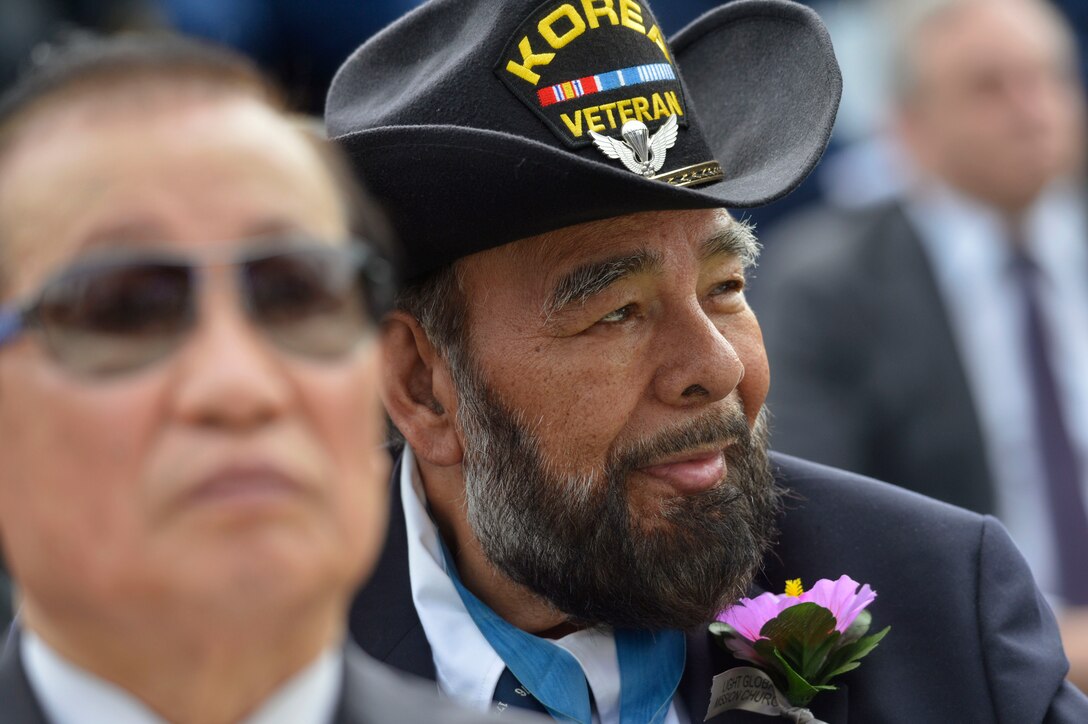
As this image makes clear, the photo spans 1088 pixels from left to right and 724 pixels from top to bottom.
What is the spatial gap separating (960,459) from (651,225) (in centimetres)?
282

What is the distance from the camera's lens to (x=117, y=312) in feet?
5.88

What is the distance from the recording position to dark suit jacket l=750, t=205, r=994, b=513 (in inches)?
220

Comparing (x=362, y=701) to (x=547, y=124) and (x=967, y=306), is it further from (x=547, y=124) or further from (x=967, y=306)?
(x=967, y=306)

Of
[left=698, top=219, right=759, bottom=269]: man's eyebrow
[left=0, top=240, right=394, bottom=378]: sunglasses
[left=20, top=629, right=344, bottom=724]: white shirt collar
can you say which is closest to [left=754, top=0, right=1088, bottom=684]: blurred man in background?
[left=698, top=219, right=759, bottom=269]: man's eyebrow

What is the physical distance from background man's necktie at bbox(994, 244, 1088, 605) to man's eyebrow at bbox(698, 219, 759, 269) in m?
2.83

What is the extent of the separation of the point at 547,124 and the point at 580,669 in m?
1.01

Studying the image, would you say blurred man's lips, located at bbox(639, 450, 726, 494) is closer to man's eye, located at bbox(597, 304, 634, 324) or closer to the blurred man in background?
man's eye, located at bbox(597, 304, 634, 324)

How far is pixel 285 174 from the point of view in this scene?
190cm

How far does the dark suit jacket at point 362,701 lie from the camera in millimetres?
1939

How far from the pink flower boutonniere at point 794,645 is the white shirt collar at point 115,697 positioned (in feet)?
4.27

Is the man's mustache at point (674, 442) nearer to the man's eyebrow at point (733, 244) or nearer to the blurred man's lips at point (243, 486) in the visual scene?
the man's eyebrow at point (733, 244)

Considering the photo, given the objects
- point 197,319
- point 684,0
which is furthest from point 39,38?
point 197,319

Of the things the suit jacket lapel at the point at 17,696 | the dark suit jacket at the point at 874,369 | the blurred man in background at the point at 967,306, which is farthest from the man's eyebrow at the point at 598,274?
the blurred man in background at the point at 967,306

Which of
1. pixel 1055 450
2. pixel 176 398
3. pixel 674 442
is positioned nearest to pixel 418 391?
pixel 674 442
